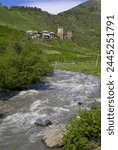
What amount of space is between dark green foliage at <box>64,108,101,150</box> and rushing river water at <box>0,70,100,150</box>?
3714 mm

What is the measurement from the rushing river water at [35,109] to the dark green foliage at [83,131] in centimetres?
371

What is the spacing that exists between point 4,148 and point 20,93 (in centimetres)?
2777

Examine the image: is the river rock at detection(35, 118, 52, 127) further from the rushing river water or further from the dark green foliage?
the dark green foliage

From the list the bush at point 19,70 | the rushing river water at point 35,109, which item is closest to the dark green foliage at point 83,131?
the rushing river water at point 35,109

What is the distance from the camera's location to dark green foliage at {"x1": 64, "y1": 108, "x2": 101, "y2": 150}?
22.0 m

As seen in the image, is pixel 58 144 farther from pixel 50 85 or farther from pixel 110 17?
pixel 50 85

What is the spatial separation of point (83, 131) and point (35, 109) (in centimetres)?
2126

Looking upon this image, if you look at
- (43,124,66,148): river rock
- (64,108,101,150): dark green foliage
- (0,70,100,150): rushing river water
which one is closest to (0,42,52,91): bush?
(0,70,100,150): rushing river water

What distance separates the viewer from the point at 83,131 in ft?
73.7

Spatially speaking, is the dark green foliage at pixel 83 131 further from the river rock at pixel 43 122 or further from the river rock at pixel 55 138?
the river rock at pixel 43 122

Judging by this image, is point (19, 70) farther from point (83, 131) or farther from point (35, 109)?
point (83, 131)

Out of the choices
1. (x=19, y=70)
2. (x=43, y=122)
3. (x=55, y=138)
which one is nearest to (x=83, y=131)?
(x=55, y=138)

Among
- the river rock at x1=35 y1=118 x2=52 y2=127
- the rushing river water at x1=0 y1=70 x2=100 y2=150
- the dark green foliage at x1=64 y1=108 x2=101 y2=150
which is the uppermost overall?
the dark green foliage at x1=64 y1=108 x2=101 y2=150

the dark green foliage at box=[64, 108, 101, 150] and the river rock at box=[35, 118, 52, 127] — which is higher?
the dark green foliage at box=[64, 108, 101, 150]
